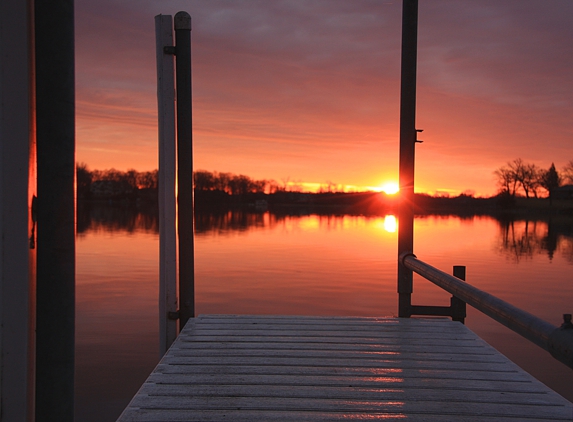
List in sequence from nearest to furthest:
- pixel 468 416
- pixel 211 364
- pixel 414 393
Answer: pixel 468 416
pixel 414 393
pixel 211 364

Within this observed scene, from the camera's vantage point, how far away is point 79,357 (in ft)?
24.8

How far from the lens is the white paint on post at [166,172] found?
15.9ft

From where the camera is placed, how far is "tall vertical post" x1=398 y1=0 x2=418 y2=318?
580 centimetres

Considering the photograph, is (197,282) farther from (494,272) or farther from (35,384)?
(35,384)

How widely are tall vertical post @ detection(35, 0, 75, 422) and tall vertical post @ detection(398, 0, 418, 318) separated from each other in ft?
14.6

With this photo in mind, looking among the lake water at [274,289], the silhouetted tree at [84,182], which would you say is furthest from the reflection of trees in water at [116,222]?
the silhouetted tree at [84,182]

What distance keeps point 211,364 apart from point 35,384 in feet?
A: 6.53

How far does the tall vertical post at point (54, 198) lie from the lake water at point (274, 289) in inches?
164

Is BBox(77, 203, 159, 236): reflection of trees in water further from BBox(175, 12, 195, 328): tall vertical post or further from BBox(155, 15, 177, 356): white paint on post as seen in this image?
BBox(155, 15, 177, 356): white paint on post

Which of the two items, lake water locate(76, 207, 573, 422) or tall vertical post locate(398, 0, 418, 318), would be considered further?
lake water locate(76, 207, 573, 422)

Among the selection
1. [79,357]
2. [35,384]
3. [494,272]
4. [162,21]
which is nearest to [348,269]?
[494,272]

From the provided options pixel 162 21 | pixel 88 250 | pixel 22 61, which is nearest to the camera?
pixel 22 61

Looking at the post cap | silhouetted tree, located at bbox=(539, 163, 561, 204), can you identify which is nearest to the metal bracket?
the post cap

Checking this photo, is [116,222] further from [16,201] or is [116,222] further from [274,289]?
[16,201]
